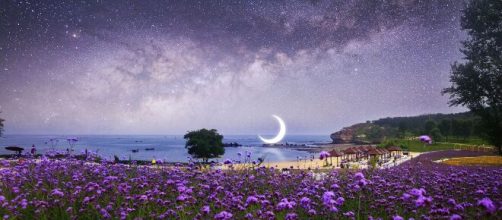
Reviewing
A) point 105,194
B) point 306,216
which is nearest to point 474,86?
point 306,216

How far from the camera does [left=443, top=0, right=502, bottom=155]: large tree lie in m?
23.6

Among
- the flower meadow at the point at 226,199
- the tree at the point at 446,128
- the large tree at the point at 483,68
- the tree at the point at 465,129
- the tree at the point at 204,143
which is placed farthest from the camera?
the tree at the point at 446,128

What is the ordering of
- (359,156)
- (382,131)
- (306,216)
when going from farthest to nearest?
(382,131) < (359,156) < (306,216)

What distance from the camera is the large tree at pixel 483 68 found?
2359cm

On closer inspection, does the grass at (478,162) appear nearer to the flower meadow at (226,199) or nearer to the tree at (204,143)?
the flower meadow at (226,199)

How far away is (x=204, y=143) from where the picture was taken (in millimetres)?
50875

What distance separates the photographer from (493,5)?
23484 millimetres

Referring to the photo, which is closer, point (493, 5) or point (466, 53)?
point (493, 5)

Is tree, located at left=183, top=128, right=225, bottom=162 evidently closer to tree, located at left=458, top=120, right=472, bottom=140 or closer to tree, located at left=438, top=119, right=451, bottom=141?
tree, located at left=458, top=120, right=472, bottom=140

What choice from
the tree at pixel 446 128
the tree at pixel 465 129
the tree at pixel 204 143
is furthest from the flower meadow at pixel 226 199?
the tree at pixel 446 128

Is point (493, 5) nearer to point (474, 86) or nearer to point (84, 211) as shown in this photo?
point (474, 86)

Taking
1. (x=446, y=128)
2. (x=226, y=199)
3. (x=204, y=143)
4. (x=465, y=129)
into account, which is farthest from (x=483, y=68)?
(x=446, y=128)

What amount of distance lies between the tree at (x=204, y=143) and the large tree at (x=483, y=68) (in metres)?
33.0

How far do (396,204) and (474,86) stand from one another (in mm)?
22059
